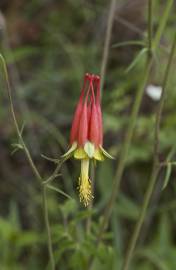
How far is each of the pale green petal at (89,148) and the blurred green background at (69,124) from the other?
196 centimetres

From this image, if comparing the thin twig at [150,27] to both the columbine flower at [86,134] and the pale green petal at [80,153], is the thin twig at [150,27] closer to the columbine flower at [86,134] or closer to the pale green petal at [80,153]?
the columbine flower at [86,134]

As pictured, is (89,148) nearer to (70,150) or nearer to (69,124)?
(70,150)

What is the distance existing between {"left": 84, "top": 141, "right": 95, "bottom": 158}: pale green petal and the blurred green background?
1959 mm

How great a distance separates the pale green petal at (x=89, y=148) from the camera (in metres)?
2.35

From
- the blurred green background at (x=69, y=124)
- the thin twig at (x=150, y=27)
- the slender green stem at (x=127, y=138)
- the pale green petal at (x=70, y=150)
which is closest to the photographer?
the pale green petal at (x=70, y=150)

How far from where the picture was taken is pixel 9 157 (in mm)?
5984

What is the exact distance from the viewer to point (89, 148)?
2371 millimetres

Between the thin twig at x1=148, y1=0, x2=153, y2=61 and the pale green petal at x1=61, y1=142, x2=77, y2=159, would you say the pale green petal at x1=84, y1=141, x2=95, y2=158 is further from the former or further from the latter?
the thin twig at x1=148, y1=0, x2=153, y2=61

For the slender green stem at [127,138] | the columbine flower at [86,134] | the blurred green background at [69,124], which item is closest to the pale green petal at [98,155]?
the columbine flower at [86,134]

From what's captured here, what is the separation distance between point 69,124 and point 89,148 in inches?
131

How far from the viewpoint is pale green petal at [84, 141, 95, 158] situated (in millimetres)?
2355

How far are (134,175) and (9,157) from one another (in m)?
1.32

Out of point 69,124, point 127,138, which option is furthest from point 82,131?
point 69,124

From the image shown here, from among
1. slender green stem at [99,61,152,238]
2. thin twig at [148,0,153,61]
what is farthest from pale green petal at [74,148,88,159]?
thin twig at [148,0,153,61]
